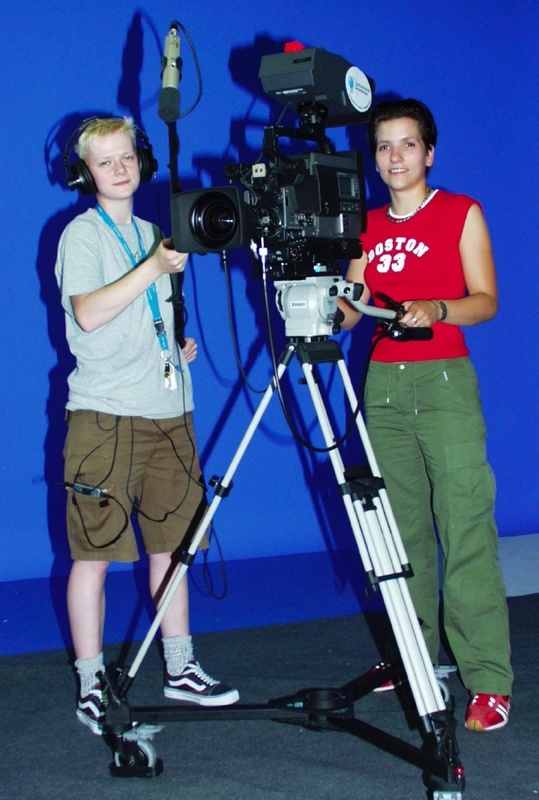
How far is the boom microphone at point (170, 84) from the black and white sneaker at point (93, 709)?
4.35 ft

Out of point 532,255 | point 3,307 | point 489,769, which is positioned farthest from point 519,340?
point 489,769

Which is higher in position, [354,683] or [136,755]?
[354,683]

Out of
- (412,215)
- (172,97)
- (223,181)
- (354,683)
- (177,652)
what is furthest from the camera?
(223,181)

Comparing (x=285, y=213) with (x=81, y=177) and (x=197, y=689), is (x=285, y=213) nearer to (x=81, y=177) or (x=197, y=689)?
(x=81, y=177)

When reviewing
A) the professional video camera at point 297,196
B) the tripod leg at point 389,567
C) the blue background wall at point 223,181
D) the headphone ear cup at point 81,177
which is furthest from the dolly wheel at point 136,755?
the blue background wall at point 223,181

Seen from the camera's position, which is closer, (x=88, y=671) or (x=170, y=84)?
(x=170, y=84)

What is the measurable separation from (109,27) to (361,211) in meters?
2.07

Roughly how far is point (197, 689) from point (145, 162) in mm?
1353

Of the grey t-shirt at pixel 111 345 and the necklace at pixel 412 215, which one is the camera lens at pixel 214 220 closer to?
the grey t-shirt at pixel 111 345

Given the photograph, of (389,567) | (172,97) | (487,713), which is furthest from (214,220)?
(487,713)

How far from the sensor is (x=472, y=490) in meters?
2.26

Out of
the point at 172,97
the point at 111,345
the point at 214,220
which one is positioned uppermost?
the point at 172,97

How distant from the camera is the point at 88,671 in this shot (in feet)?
7.47

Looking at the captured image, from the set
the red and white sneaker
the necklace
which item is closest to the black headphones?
the necklace
